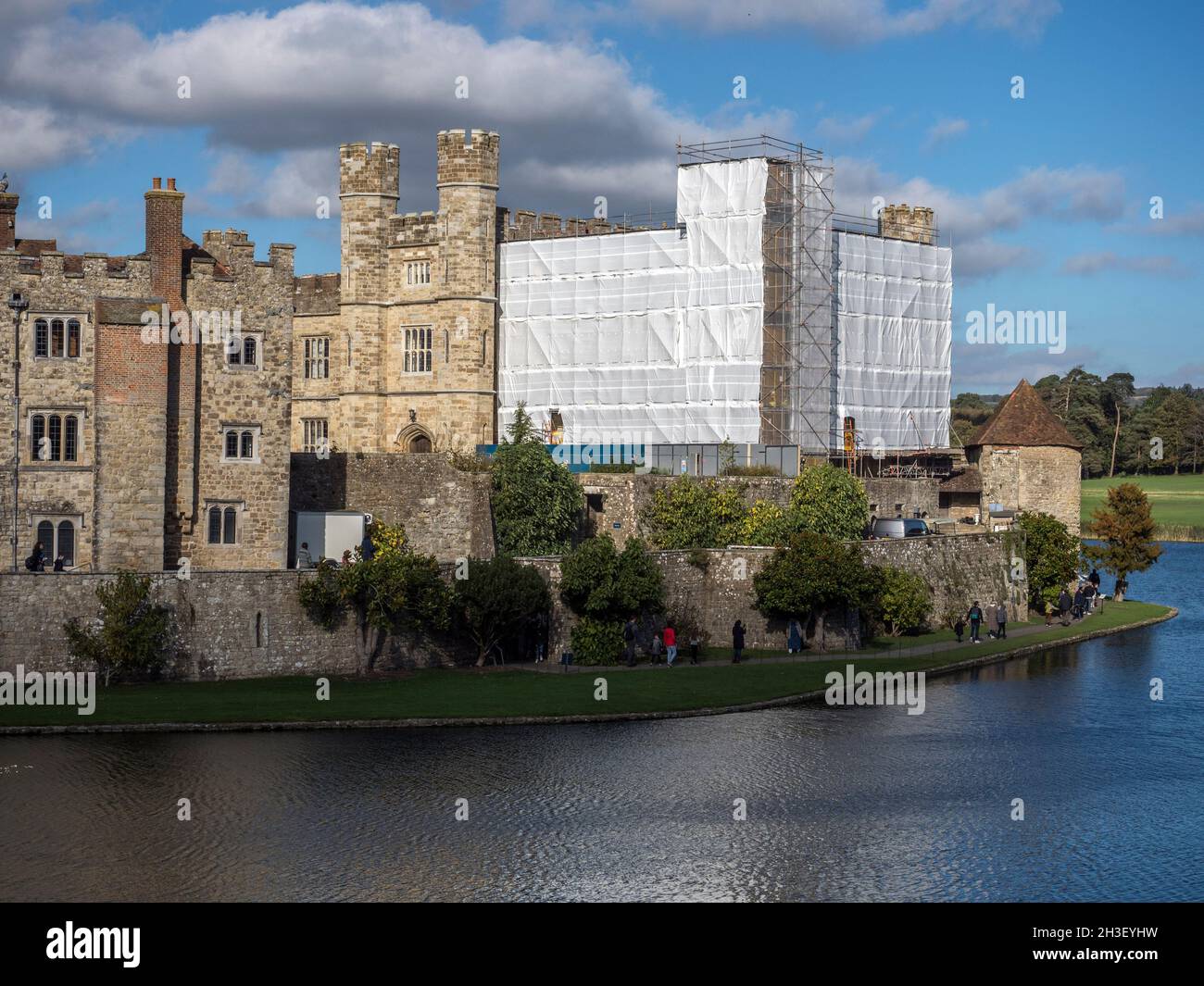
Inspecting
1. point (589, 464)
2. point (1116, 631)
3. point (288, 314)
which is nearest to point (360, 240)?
point (589, 464)

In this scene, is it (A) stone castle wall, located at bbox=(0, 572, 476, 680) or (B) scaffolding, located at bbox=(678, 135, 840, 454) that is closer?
(A) stone castle wall, located at bbox=(0, 572, 476, 680)

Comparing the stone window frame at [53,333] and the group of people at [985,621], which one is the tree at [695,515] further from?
the stone window frame at [53,333]

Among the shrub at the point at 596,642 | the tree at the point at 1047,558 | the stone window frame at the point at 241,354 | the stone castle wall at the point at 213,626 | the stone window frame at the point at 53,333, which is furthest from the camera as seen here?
the tree at the point at 1047,558

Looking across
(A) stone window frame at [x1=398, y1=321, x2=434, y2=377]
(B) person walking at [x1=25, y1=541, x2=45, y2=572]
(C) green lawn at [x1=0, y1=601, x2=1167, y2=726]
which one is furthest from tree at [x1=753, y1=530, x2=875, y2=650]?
(A) stone window frame at [x1=398, y1=321, x2=434, y2=377]

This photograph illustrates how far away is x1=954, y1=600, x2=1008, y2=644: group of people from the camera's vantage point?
Answer: 5812cm

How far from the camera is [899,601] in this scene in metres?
57.8

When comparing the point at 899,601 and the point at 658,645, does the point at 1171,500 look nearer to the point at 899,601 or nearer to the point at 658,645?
the point at 899,601

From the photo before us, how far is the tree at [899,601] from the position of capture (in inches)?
2274

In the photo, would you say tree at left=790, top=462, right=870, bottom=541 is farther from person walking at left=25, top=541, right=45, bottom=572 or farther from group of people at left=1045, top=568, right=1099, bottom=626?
person walking at left=25, top=541, right=45, bottom=572

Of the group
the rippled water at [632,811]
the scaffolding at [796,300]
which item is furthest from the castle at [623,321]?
the rippled water at [632,811]

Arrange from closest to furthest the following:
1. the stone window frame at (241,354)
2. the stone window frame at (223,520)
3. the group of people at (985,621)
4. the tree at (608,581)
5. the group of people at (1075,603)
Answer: the tree at (608,581), the stone window frame at (223,520), the stone window frame at (241,354), the group of people at (985,621), the group of people at (1075,603)

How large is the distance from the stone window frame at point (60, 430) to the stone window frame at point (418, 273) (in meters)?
30.5

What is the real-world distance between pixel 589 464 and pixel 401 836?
44.3 meters

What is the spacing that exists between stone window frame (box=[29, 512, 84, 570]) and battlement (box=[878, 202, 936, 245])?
5173cm
